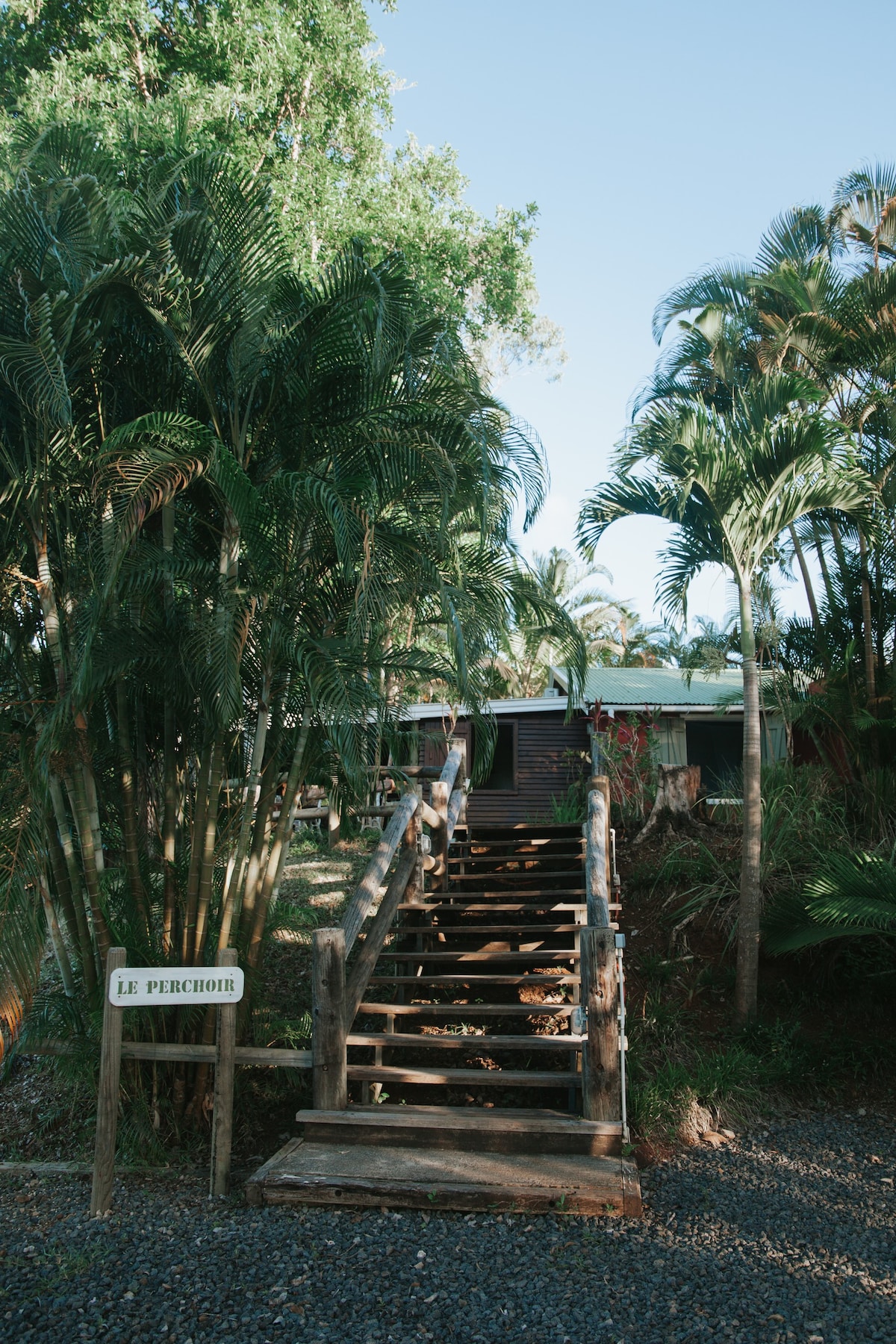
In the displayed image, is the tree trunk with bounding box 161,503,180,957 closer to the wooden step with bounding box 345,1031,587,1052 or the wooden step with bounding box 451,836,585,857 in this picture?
the wooden step with bounding box 345,1031,587,1052

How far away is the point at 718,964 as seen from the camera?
7512mm

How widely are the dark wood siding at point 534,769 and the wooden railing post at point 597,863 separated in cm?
724

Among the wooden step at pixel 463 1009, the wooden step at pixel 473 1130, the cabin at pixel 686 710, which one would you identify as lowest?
the wooden step at pixel 473 1130

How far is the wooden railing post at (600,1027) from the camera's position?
5051mm

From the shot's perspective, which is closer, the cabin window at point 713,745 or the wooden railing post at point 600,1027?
the wooden railing post at point 600,1027

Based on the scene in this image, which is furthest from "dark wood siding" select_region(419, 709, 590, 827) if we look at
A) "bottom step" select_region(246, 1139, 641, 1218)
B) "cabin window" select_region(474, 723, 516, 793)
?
"bottom step" select_region(246, 1139, 641, 1218)

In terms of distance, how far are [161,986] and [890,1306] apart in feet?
11.4

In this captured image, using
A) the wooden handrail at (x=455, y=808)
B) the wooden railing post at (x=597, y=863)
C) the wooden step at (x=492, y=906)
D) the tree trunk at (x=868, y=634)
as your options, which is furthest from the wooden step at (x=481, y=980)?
the tree trunk at (x=868, y=634)

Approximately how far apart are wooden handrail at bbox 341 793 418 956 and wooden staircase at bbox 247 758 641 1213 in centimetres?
20

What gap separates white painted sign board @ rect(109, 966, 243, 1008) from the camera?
15.1 ft

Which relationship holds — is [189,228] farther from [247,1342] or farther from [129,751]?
[247,1342]

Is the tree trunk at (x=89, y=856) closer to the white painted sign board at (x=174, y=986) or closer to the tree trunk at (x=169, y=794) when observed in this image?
the tree trunk at (x=169, y=794)

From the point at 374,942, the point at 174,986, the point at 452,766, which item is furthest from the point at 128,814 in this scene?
the point at 452,766

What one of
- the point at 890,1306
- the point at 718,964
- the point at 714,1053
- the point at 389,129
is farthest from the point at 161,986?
the point at 389,129
